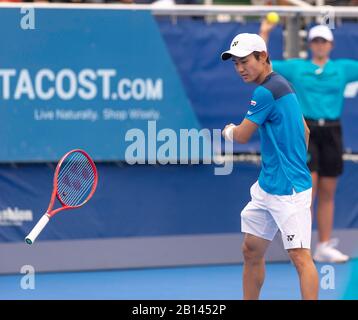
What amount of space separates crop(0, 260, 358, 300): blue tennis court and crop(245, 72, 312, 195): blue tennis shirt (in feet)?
5.47

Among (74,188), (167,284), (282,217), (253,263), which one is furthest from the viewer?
(167,284)

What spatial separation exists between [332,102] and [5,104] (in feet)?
9.59

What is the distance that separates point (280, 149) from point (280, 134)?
98mm

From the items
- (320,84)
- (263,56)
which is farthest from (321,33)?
(263,56)

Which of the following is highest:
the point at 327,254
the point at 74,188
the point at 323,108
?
the point at 323,108

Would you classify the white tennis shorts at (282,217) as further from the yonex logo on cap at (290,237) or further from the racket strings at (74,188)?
the racket strings at (74,188)

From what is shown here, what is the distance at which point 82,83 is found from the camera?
912cm

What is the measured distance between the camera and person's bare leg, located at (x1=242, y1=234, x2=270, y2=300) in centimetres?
685

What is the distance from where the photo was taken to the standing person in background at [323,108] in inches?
371

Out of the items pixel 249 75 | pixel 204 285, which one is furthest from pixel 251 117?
pixel 204 285

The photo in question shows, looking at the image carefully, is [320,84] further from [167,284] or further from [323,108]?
[167,284]

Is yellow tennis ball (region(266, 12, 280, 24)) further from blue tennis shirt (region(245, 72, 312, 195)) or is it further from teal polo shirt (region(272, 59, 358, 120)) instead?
blue tennis shirt (region(245, 72, 312, 195))

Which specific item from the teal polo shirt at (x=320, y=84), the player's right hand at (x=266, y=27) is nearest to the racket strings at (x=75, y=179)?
the player's right hand at (x=266, y=27)

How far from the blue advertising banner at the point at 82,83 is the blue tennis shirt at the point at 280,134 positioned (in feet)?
8.59
